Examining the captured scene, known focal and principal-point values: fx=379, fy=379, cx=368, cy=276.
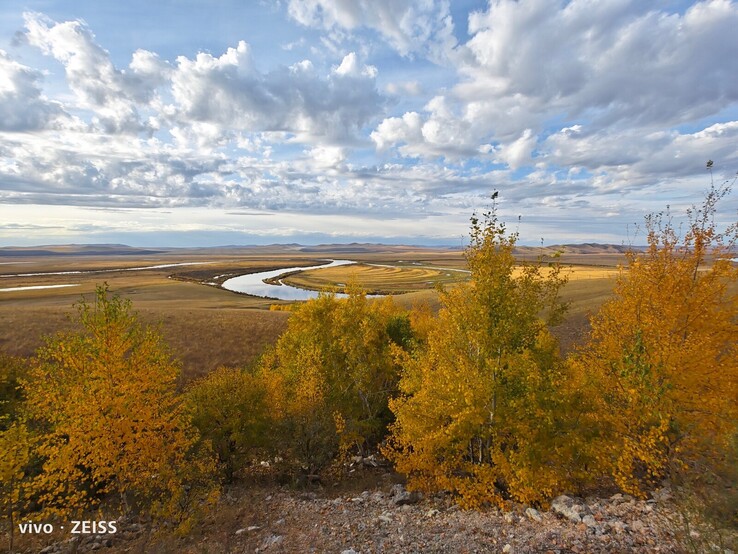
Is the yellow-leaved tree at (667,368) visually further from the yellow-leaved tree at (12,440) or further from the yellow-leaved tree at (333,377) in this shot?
the yellow-leaved tree at (12,440)

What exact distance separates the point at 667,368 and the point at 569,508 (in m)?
7.34

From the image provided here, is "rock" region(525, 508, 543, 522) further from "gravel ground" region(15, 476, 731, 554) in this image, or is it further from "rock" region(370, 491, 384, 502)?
"rock" region(370, 491, 384, 502)

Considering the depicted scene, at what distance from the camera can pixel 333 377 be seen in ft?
106

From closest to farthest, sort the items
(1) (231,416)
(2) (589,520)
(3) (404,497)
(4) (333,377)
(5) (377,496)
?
(2) (589,520), (3) (404,497), (5) (377,496), (1) (231,416), (4) (333,377)

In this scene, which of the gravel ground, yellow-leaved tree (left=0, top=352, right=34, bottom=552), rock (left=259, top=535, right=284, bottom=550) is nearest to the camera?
the gravel ground

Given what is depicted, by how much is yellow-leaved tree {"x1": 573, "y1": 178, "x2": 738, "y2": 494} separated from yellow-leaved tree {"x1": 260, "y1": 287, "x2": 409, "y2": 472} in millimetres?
12969

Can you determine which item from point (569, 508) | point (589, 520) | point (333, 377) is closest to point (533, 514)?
point (569, 508)

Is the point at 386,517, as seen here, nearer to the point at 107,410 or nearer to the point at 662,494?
the point at 662,494

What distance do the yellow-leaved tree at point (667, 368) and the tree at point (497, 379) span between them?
264 cm

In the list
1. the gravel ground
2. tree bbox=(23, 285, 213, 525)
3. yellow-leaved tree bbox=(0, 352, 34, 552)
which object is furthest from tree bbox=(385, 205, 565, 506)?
yellow-leaved tree bbox=(0, 352, 34, 552)

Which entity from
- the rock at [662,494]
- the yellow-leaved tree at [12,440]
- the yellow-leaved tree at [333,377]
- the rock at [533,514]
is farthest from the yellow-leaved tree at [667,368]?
the yellow-leaved tree at [12,440]

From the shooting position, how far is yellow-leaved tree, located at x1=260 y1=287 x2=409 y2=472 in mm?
26781

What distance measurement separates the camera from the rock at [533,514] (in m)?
16.5

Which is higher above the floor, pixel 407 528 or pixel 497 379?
pixel 497 379
